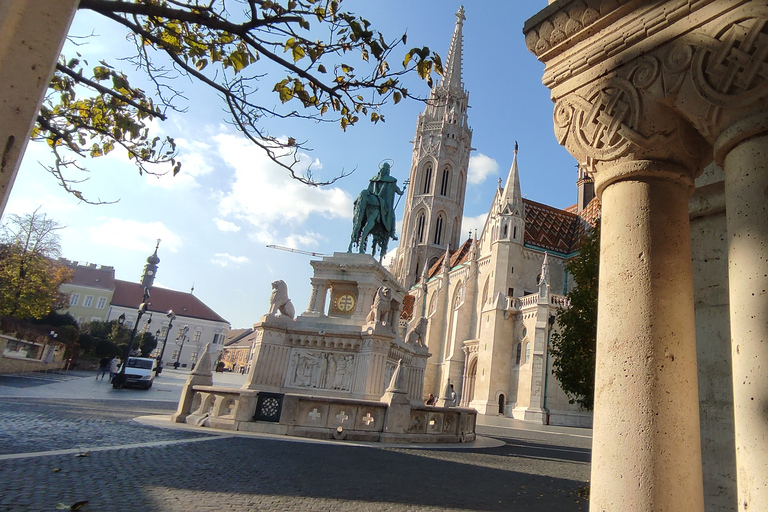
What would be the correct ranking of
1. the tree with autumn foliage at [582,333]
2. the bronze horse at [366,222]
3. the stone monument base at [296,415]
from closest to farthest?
the stone monument base at [296,415]
the tree with autumn foliage at [582,333]
the bronze horse at [366,222]

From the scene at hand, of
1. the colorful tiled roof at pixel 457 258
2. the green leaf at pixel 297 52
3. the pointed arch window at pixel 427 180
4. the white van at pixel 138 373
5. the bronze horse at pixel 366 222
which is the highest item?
the pointed arch window at pixel 427 180

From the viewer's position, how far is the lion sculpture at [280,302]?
480 inches

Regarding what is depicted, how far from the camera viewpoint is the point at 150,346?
53406 mm

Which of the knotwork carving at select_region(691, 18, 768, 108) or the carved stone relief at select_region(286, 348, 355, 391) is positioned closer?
the knotwork carving at select_region(691, 18, 768, 108)

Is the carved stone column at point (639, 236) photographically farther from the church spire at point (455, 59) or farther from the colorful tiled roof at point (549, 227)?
the church spire at point (455, 59)

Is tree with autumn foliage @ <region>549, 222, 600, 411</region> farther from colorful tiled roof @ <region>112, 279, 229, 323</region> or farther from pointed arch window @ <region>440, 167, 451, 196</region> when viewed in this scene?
colorful tiled roof @ <region>112, 279, 229, 323</region>

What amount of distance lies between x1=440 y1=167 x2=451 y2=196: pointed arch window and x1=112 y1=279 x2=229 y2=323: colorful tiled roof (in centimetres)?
4251

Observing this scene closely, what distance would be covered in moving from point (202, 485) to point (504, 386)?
3137cm

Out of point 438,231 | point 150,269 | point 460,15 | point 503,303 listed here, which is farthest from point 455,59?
point 150,269

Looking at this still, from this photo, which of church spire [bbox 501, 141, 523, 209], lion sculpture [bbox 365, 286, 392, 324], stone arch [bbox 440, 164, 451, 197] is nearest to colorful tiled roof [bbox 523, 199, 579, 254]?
church spire [bbox 501, 141, 523, 209]

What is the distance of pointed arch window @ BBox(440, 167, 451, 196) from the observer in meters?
63.5

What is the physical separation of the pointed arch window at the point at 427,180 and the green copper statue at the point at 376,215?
4875cm

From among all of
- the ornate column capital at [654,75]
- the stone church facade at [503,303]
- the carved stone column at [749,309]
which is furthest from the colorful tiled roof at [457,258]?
the carved stone column at [749,309]

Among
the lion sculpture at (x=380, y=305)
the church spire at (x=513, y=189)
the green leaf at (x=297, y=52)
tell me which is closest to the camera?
the green leaf at (x=297, y=52)
